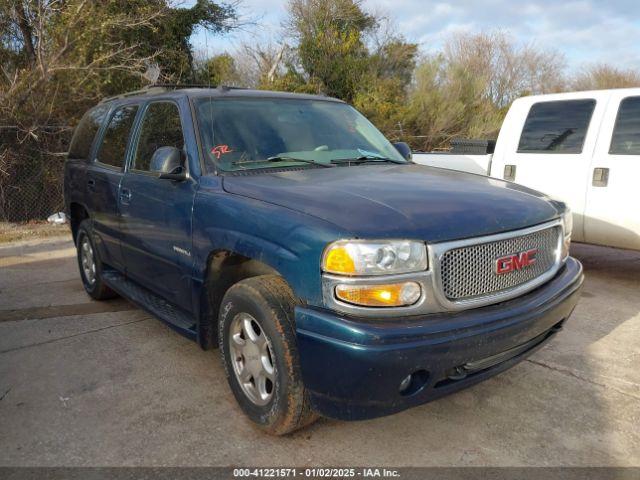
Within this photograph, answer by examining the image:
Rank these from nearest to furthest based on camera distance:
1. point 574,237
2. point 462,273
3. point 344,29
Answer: point 462,273
point 574,237
point 344,29

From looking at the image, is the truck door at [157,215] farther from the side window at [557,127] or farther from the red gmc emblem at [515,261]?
the side window at [557,127]

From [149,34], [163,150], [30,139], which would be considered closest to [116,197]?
[163,150]

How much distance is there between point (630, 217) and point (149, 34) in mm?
12048

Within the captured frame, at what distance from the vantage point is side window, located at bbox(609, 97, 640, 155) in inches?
208

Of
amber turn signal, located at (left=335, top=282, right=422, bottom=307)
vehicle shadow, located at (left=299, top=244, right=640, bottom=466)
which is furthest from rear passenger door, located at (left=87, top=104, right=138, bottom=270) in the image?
amber turn signal, located at (left=335, top=282, right=422, bottom=307)

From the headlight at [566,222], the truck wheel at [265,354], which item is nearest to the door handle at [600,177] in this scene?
the headlight at [566,222]

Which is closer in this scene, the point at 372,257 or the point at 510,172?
the point at 372,257

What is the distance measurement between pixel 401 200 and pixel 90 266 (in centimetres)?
365

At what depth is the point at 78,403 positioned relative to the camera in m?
3.23

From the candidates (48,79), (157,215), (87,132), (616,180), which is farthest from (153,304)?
(48,79)

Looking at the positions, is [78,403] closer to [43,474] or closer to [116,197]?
[43,474]

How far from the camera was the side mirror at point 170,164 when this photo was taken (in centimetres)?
331

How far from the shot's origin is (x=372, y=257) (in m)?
2.35

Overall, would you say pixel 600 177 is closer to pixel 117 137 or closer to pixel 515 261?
pixel 515 261
